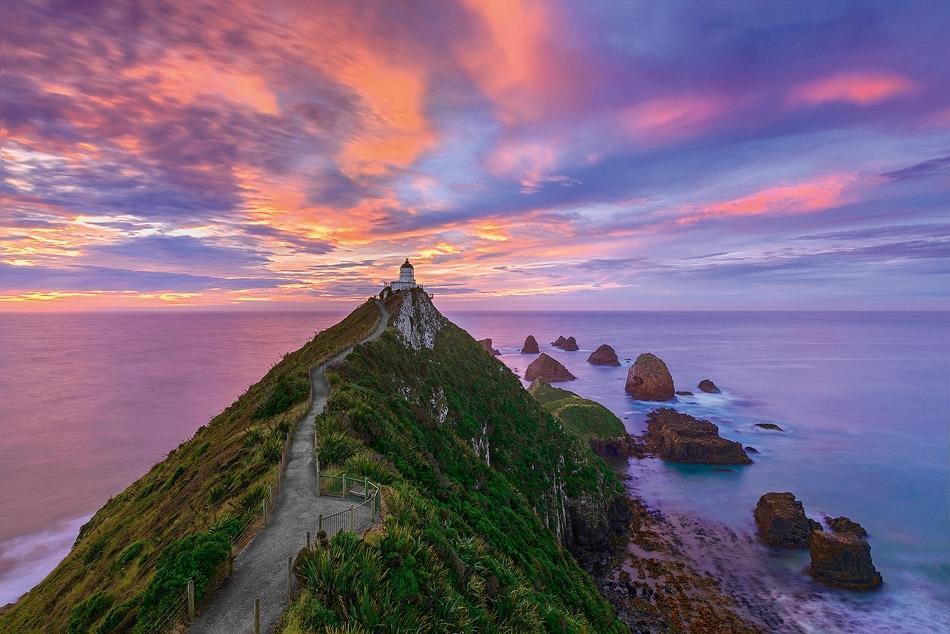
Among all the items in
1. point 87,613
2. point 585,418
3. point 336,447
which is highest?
point 336,447

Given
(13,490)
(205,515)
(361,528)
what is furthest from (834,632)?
(13,490)

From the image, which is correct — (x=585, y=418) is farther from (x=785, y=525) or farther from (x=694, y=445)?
(x=785, y=525)

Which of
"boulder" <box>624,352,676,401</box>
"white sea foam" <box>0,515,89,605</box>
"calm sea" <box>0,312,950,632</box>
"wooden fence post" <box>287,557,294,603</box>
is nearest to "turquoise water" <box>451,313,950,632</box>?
"calm sea" <box>0,312,950,632</box>

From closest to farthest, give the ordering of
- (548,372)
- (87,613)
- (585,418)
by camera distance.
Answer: (87,613) < (585,418) < (548,372)

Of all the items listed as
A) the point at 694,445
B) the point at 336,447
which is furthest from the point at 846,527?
the point at 336,447

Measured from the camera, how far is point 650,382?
119m

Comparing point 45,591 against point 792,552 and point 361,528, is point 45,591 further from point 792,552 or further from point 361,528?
point 792,552

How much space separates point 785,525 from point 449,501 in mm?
49259

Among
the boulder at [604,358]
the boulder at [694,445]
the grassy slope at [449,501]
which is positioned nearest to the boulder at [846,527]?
the boulder at [694,445]

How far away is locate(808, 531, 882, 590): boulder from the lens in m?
43.7

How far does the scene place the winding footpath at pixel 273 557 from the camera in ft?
35.1

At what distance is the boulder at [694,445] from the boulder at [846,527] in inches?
771

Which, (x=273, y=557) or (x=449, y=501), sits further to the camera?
(x=449, y=501)

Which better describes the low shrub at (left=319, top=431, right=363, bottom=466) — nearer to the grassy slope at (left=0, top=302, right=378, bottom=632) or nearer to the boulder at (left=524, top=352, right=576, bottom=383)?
the grassy slope at (left=0, top=302, right=378, bottom=632)
